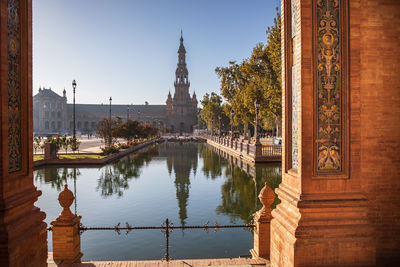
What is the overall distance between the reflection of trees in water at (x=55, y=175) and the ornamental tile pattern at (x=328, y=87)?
14652 mm

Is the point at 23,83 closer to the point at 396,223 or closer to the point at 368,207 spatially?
the point at 368,207

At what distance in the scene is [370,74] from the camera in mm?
4961

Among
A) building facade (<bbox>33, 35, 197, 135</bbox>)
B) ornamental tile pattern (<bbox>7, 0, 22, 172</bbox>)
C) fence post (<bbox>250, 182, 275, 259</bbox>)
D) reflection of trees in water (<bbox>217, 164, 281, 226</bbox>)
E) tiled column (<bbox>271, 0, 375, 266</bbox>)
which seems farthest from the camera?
building facade (<bbox>33, 35, 197, 135</bbox>)

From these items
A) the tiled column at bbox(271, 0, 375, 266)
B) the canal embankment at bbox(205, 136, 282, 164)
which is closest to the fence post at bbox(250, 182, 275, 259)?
the tiled column at bbox(271, 0, 375, 266)

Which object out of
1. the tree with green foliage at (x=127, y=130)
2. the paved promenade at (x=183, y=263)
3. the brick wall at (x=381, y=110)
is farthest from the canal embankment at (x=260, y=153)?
the brick wall at (x=381, y=110)

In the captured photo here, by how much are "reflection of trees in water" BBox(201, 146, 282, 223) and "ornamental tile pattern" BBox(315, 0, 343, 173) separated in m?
6.08

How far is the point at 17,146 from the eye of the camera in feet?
15.1

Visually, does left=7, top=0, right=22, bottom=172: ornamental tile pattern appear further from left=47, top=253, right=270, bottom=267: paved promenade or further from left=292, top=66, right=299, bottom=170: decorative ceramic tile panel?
left=292, top=66, right=299, bottom=170: decorative ceramic tile panel

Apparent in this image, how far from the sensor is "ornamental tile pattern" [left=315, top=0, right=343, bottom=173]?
4.82 meters

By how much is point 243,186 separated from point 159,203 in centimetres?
504

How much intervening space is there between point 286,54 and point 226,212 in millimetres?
7454

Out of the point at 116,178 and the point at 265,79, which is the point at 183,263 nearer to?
the point at 116,178

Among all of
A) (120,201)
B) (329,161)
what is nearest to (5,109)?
(329,161)

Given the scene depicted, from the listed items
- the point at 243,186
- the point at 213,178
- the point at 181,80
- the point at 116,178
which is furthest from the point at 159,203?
the point at 181,80
